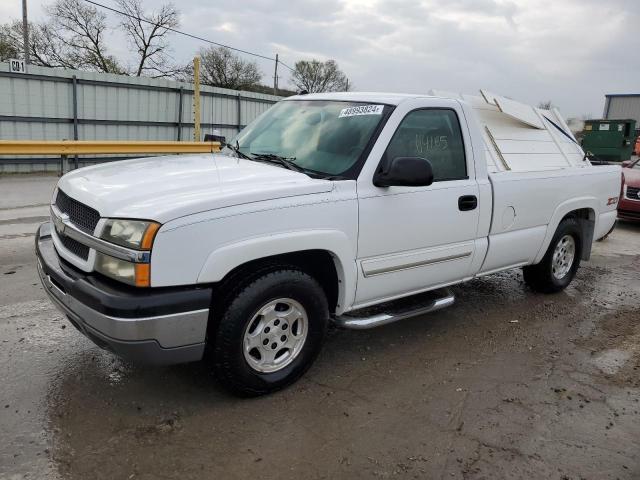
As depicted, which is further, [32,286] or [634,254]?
[634,254]

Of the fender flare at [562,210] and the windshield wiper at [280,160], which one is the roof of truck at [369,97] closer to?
the windshield wiper at [280,160]

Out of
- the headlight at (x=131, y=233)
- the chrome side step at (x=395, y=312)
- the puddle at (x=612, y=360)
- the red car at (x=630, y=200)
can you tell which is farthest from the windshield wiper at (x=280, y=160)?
the red car at (x=630, y=200)

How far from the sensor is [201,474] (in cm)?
261

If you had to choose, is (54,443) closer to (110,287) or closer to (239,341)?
(110,287)

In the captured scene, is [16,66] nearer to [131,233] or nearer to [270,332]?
[131,233]

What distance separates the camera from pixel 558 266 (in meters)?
5.62

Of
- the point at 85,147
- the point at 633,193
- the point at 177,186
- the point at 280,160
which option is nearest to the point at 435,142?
the point at 280,160

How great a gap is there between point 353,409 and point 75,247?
1890 mm

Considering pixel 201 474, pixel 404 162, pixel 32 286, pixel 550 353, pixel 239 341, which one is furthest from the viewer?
pixel 32 286

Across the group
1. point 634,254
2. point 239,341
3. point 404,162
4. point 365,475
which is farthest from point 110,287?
point 634,254

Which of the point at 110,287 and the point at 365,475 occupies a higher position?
the point at 110,287

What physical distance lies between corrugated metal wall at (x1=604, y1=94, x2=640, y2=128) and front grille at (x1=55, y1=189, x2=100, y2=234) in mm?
35577

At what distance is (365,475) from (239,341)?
0.97m

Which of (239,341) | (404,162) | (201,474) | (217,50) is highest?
(217,50)
